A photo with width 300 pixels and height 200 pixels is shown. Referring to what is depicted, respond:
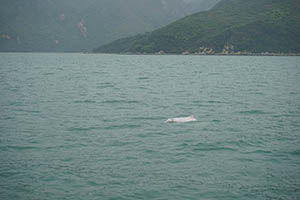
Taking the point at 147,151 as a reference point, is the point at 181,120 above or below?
above

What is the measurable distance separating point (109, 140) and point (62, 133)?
4.18m

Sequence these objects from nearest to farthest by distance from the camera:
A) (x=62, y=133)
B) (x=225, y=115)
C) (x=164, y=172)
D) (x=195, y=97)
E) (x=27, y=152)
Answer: (x=164, y=172) < (x=27, y=152) < (x=62, y=133) < (x=225, y=115) < (x=195, y=97)

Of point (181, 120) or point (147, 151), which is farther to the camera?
point (181, 120)

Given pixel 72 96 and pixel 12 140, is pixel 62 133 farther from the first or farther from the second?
pixel 72 96

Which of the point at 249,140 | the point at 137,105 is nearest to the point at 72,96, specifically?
the point at 137,105

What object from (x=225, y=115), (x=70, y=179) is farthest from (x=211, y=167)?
(x=225, y=115)

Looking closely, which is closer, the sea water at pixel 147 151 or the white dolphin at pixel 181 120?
the sea water at pixel 147 151

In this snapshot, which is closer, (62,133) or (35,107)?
(62,133)

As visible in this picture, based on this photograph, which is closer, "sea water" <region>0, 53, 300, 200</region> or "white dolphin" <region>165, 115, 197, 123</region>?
"sea water" <region>0, 53, 300, 200</region>

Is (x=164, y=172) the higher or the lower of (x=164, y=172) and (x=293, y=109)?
the lower

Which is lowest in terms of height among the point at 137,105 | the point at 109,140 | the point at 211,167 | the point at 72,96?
the point at 211,167

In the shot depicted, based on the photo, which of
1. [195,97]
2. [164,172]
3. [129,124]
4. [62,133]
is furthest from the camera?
[195,97]

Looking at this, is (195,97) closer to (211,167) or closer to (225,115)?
(225,115)

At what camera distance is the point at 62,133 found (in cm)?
2303
